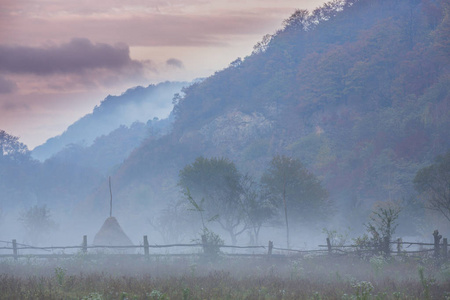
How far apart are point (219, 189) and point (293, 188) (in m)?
7.57

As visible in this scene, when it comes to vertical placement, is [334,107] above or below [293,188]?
above

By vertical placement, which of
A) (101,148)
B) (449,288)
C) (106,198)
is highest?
(101,148)

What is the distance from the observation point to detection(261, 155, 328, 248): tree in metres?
47.4

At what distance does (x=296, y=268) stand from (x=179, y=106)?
116m

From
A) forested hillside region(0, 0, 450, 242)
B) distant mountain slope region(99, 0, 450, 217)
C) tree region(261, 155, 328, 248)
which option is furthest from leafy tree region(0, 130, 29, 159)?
tree region(261, 155, 328, 248)

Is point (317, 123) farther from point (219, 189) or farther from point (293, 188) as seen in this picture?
point (219, 189)

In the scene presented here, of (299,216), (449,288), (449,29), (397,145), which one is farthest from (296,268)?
(449,29)

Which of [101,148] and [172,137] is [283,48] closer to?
[172,137]

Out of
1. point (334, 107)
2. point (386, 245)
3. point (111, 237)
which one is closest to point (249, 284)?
point (386, 245)

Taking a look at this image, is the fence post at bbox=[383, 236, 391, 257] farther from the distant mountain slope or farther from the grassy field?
the distant mountain slope

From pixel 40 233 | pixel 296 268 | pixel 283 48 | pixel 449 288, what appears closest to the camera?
pixel 449 288

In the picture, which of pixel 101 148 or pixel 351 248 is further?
pixel 101 148

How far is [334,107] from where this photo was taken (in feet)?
332

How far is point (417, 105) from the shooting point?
84.4 meters
